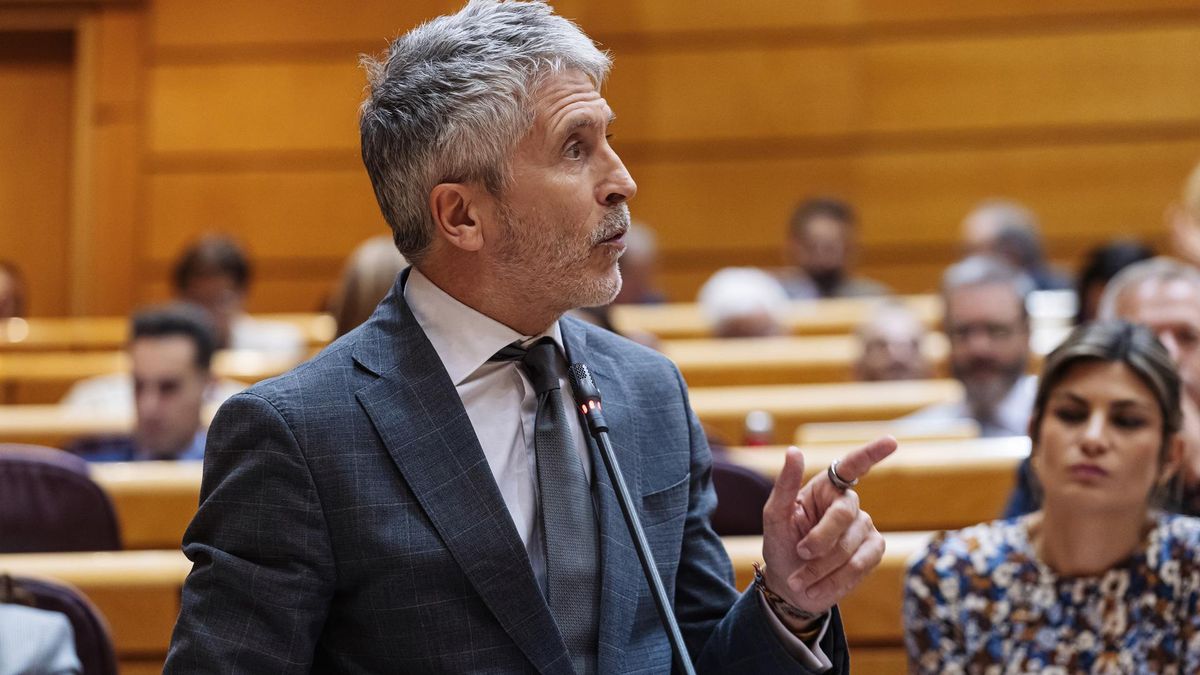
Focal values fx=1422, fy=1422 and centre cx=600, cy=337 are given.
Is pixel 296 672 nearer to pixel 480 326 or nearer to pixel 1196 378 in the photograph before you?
pixel 480 326

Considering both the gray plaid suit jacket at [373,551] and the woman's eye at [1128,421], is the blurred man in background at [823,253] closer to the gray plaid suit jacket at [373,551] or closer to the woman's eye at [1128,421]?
the woman's eye at [1128,421]

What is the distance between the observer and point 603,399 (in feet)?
4.55

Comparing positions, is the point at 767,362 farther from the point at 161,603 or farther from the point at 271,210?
the point at 271,210

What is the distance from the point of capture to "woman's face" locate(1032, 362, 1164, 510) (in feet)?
6.83

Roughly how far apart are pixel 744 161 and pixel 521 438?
6088mm

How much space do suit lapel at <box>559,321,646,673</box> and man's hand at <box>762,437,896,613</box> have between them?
131 millimetres

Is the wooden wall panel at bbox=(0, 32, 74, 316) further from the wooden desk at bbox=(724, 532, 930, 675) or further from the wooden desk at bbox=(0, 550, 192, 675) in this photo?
the wooden desk at bbox=(724, 532, 930, 675)

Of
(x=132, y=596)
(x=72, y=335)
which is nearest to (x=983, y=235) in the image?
(x=72, y=335)

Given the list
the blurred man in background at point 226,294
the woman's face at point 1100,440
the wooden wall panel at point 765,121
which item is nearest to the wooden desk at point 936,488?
the woman's face at point 1100,440

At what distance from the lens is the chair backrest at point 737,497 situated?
243 cm

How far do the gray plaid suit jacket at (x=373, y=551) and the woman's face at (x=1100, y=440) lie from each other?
37.0 inches

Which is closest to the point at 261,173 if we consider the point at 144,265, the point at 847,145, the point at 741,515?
the point at 144,265

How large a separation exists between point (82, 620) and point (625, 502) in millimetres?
1150

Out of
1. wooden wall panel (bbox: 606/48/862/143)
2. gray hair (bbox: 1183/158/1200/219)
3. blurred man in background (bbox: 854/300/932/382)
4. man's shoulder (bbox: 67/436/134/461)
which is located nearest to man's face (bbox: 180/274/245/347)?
man's shoulder (bbox: 67/436/134/461)
